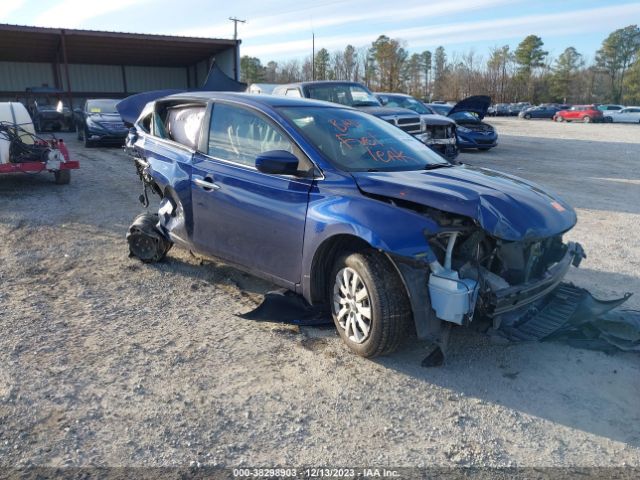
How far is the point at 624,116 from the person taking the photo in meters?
41.2

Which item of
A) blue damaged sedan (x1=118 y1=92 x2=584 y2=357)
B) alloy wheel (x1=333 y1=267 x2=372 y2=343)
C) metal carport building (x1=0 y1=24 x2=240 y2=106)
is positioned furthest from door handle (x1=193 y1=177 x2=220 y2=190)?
metal carport building (x1=0 y1=24 x2=240 y2=106)

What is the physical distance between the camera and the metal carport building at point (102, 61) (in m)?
26.8

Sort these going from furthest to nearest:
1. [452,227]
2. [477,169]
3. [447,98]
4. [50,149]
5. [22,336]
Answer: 1. [447,98]
2. [50,149]
3. [477,169]
4. [22,336]
5. [452,227]

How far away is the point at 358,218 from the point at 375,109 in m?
9.09

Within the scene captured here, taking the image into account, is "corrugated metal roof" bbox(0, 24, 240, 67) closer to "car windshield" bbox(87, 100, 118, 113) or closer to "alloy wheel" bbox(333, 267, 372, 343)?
"car windshield" bbox(87, 100, 118, 113)

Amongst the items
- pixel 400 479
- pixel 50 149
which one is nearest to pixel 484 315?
pixel 400 479

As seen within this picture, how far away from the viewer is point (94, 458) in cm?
270

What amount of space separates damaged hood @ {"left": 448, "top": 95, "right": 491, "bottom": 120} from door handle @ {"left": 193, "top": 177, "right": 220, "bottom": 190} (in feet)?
42.1

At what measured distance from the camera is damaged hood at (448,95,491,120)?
1578 centimetres

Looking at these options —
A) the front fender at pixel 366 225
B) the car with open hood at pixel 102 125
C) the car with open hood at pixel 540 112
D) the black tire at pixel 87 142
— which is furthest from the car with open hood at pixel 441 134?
the car with open hood at pixel 540 112

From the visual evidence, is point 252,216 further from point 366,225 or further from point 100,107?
point 100,107

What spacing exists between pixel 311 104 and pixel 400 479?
3249 mm

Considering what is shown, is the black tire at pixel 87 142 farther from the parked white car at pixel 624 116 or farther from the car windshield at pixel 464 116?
the parked white car at pixel 624 116

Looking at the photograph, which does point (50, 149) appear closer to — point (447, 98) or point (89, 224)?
point (89, 224)
